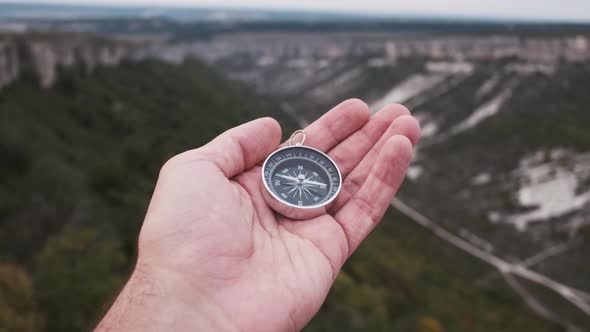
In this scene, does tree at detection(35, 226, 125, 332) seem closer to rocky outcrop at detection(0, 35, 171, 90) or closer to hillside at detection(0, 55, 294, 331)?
hillside at detection(0, 55, 294, 331)

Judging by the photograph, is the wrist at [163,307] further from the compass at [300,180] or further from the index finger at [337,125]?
the index finger at [337,125]

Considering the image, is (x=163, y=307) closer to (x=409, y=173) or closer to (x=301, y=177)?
(x=301, y=177)

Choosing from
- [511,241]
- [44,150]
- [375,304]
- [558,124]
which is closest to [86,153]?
[44,150]

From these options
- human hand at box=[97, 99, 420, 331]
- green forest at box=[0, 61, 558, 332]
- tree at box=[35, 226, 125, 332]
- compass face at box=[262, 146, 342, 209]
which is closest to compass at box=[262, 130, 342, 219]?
compass face at box=[262, 146, 342, 209]

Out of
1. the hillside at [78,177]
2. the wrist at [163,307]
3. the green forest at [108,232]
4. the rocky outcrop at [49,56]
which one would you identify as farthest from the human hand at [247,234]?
the rocky outcrop at [49,56]

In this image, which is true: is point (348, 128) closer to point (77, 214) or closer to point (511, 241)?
point (77, 214)

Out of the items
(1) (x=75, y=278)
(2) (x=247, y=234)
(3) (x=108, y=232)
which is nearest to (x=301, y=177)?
(2) (x=247, y=234)

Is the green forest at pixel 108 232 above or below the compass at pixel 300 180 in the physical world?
below
